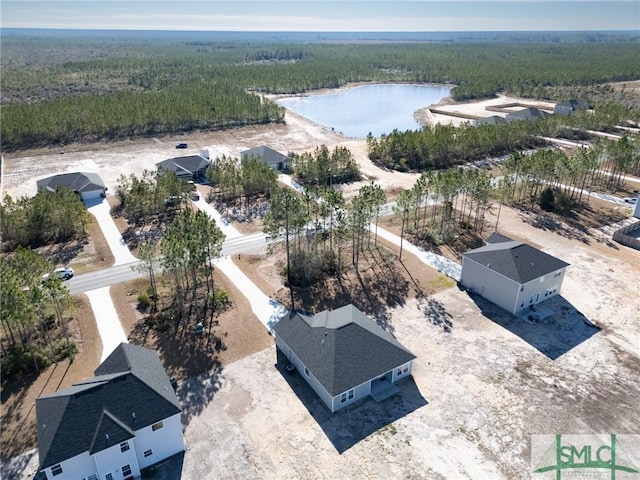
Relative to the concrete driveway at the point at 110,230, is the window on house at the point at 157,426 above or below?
above

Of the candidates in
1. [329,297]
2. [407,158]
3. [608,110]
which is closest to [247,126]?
[407,158]

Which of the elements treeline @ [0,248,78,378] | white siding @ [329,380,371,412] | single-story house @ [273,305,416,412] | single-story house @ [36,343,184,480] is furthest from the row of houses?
white siding @ [329,380,371,412]

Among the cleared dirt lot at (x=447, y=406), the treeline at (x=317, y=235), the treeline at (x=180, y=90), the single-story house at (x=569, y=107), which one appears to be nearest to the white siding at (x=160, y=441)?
the cleared dirt lot at (x=447, y=406)

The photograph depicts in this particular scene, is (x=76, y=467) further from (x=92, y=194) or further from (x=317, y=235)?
(x=92, y=194)

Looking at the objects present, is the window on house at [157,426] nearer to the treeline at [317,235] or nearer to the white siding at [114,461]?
the white siding at [114,461]

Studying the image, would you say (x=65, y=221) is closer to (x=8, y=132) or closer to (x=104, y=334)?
(x=104, y=334)

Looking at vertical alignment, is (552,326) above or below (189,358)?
below

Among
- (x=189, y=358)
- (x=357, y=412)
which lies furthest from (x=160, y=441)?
(x=357, y=412)
